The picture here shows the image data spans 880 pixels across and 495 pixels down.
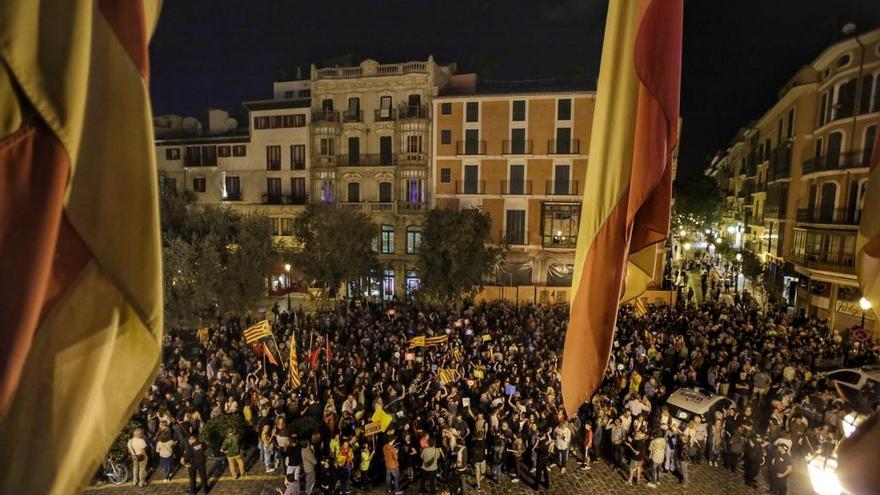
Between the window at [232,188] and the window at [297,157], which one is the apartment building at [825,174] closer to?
the window at [297,157]

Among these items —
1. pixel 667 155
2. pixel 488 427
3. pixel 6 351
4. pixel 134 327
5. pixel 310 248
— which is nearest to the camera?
pixel 6 351

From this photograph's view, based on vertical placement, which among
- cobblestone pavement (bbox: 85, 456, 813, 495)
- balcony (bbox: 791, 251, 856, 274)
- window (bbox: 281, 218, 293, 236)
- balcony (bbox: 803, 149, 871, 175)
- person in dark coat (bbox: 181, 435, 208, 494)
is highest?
balcony (bbox: 803, 149, 871, 175)

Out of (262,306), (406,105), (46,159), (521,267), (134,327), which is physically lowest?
(262,306)

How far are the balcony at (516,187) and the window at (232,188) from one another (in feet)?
63.4

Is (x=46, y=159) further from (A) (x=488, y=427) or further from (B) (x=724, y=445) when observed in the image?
(B) (x=724, y=445)

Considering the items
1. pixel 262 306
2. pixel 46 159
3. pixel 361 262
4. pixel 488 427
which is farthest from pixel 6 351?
pixel 262 306

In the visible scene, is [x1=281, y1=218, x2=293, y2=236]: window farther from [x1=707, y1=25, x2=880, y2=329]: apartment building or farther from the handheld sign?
[x1=707, y1=25, x2=880, y2=329]: apartment building

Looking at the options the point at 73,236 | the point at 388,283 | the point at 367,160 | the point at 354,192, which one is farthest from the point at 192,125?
the point at 73,236

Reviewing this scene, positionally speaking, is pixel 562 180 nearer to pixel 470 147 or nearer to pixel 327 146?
pixel 470 147

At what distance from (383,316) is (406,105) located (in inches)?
636

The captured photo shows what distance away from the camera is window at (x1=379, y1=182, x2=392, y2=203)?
3400 cm

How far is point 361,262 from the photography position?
93.1 ft

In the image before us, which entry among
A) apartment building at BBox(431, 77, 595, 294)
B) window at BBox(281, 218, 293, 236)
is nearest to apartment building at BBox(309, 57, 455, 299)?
apartment building at BBox(431, 77, 595, 294)

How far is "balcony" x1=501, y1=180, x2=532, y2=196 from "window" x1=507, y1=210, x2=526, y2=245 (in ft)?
3.98
